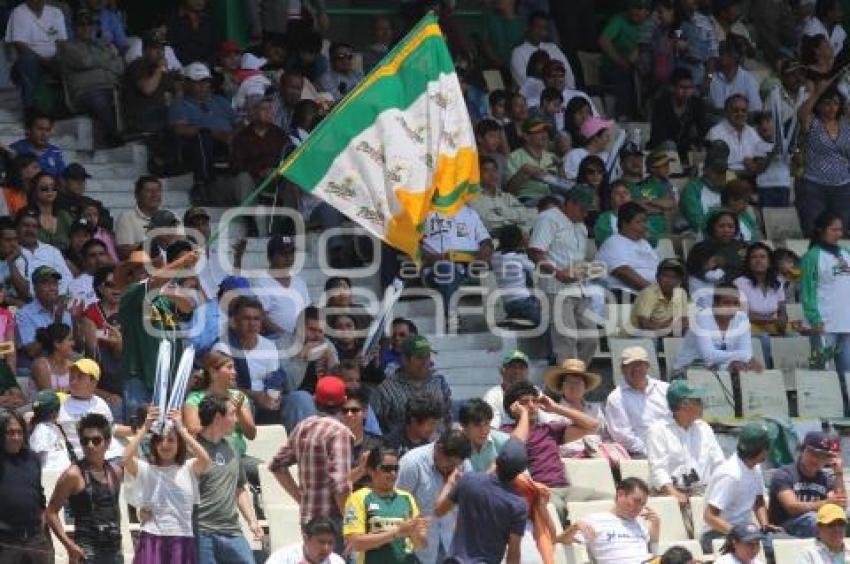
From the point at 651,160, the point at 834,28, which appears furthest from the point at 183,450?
the point at 834,28

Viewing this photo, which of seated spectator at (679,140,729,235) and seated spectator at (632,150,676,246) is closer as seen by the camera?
seated spectator at (632,150,676,246)

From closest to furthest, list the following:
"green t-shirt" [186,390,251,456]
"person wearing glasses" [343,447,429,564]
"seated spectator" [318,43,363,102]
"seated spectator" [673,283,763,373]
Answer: "person wearing glasses" [343,447,429,564], "green t-shirt" [186,390,251,456], "seated spectator" [673,283,763,373], "seated spectator" [318,43,363,102]

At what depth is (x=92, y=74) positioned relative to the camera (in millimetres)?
22359

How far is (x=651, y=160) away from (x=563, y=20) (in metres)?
3.23

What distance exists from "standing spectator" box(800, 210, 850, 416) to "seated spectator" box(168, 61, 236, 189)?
4.51 m

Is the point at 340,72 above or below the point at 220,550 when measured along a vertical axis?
above

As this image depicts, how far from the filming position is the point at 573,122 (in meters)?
24.3

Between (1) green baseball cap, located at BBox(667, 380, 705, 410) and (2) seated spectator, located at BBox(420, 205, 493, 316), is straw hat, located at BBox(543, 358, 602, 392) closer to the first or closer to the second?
(1) green baseball cap, located at BBox(667, 380, 705, 410)

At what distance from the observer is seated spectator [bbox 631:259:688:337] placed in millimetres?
21406

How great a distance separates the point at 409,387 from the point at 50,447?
2456 millimetres

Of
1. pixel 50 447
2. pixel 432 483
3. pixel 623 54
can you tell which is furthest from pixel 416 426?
pixel 623 54

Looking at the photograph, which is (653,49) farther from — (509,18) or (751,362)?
(751,362)

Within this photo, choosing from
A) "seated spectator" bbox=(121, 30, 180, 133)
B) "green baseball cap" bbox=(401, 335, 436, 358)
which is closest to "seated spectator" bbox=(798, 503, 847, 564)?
"green baseball cap" bbox=(401, 335, 436, 358)

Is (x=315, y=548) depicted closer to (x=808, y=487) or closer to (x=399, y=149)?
(x=399, y=149)
